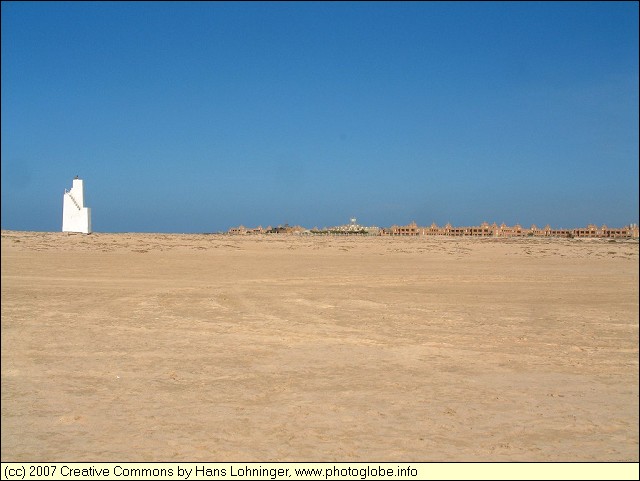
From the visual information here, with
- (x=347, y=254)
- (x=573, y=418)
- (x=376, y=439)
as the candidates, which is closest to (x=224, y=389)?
(x=376, y=439)

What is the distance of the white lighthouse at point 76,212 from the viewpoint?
31031mm

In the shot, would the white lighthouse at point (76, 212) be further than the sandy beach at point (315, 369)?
Yes

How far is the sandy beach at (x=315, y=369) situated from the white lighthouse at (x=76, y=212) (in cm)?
1661

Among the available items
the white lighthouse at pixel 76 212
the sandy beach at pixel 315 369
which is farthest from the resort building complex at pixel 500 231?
the sandy beach at pixel 315 369

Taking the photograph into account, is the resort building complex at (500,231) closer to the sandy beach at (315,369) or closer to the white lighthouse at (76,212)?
the white lighthouse at (76,212)

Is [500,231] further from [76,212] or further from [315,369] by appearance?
[315,369]

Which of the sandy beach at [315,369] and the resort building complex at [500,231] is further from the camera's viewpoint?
the resort building complex at [500,231]

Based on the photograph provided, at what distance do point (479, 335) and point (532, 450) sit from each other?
179 inches

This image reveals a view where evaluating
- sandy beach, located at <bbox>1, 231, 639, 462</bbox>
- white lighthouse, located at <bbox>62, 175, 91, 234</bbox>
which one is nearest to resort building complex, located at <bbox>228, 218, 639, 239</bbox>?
white lighthouse, located at <bbox>62, 175, 91, 234</bbox>

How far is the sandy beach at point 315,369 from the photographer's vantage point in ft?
16.2

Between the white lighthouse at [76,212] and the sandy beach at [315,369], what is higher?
the white lighthouse at [76,212]

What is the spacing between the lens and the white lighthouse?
102ft

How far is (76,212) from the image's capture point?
3139 cm

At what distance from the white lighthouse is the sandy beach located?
16609 millimetres
